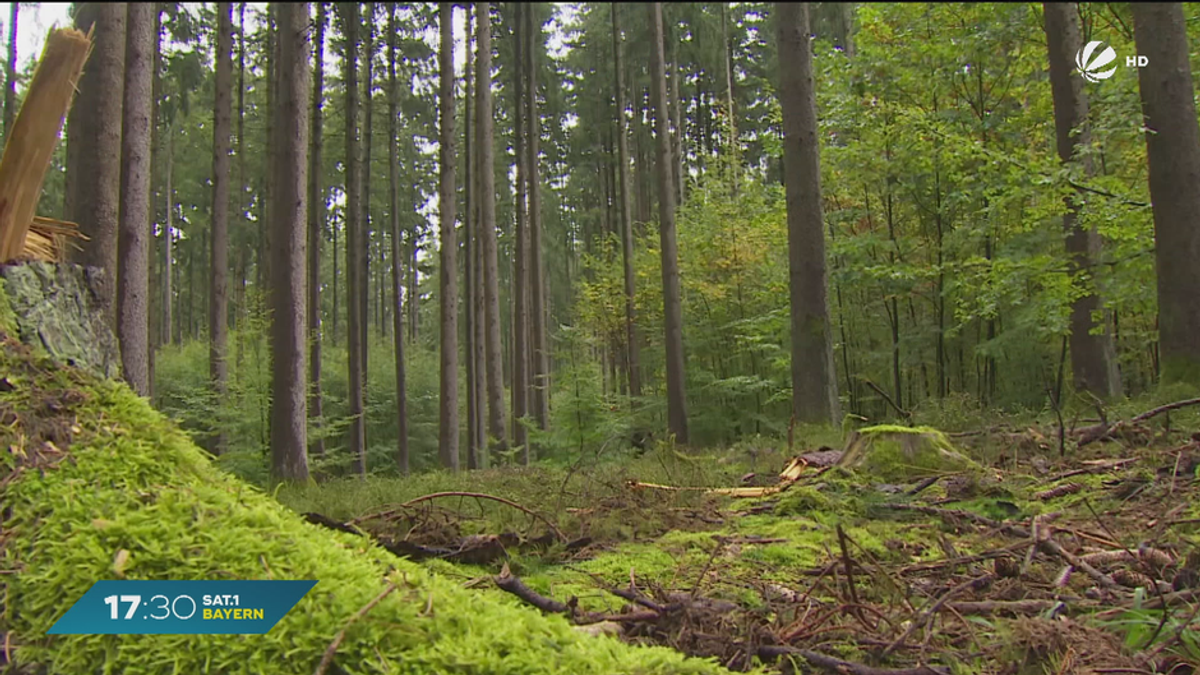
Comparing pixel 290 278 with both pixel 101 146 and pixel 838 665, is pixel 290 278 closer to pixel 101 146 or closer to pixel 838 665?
pixel 101 146

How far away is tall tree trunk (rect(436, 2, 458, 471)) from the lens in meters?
15.2

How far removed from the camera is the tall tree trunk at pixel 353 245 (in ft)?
53.8

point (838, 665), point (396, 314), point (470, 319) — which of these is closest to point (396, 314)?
point (396, 314)

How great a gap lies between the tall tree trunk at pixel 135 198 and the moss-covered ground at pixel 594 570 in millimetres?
5992

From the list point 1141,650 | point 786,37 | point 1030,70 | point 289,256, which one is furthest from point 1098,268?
point 289,256

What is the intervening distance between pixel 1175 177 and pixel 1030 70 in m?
6.26

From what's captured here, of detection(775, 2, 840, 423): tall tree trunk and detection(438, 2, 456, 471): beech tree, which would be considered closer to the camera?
detection(775, 2, 840, 423): tall tree trunk

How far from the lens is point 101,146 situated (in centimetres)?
798

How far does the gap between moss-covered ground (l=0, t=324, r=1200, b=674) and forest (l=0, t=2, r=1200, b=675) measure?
0.6 inches

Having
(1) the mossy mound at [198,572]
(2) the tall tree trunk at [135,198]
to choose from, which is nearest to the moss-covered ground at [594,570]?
(1) the mossy mound at [198,572]

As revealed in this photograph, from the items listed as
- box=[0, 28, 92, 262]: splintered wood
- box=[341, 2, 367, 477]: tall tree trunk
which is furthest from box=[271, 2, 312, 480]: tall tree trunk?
box=[0, 28, 92, 262]: splintered wood

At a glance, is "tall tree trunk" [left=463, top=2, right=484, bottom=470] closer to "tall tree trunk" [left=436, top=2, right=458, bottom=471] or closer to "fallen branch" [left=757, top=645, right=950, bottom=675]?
"tall tree trunk" [left=436, top=2, right=458, bottom=471]

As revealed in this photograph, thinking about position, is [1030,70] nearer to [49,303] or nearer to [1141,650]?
[1141,650]

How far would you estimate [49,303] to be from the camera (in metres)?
2.35
